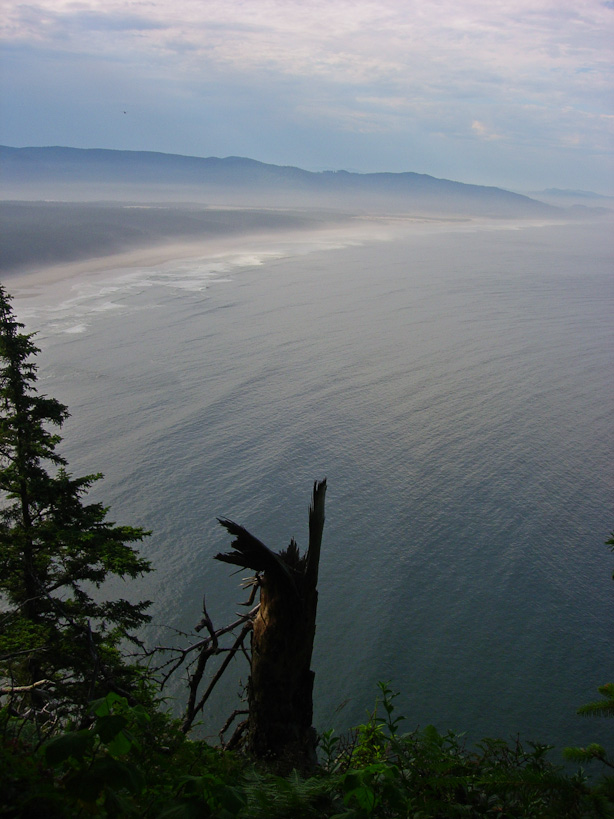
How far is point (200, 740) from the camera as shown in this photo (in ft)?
10.3

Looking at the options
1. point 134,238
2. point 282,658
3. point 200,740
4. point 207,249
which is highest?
point 134,238

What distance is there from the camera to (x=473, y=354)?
1191 inches

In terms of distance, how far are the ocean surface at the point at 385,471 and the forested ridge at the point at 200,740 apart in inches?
82.6

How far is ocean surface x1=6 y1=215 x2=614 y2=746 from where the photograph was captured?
11.3 m

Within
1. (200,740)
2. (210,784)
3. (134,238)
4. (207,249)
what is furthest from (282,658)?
(134,238)

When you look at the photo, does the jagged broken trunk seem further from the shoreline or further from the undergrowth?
the shoreline

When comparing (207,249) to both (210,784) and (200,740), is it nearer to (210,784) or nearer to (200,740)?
(200,740)

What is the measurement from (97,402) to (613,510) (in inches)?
650

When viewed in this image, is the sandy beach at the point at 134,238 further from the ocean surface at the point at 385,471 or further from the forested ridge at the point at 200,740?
the forested ridge at the point at 200,740

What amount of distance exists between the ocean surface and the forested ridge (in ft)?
6.88

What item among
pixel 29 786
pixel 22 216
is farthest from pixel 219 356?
pixel 22 216

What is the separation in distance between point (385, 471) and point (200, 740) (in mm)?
15042

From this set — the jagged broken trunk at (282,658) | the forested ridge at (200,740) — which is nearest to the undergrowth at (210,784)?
the forested ridge at (200,740)

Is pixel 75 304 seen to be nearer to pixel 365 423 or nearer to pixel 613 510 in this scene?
pixel 365 423
